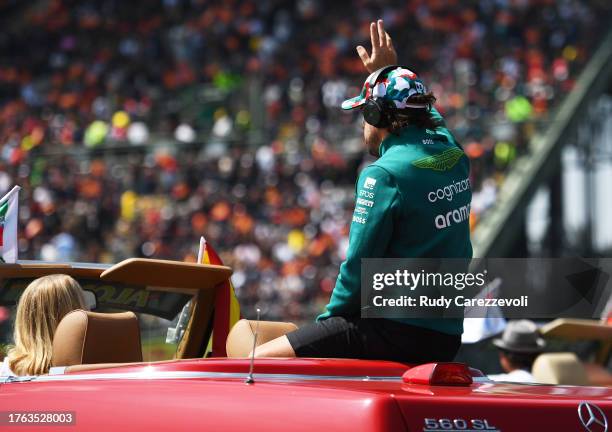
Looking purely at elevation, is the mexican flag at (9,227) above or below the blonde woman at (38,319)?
above

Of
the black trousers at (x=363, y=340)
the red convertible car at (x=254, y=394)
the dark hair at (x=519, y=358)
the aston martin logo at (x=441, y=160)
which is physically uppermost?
the aston martin logo at (x=441, y=160)

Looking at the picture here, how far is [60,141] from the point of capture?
23984 millimetres

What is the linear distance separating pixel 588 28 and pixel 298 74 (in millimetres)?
6135

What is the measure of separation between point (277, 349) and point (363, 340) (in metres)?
0.29

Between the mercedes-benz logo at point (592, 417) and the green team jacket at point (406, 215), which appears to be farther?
the green team jacket at point (406, 215)

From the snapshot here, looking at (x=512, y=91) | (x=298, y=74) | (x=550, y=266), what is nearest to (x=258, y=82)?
(x=298, y=74)

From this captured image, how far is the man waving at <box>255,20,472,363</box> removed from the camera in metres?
4.06

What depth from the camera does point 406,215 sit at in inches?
163

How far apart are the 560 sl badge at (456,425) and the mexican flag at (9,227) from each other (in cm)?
220

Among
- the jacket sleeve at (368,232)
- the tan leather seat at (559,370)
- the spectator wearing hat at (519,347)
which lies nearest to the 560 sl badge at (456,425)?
the jacket sleeve at (368,232)

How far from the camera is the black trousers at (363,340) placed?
405 cm

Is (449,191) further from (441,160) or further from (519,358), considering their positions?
(519,358)

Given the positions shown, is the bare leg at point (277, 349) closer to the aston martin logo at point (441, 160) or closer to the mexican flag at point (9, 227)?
the aston martin logo at point (441, 160)

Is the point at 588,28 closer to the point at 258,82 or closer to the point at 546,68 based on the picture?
the point at 546,68
